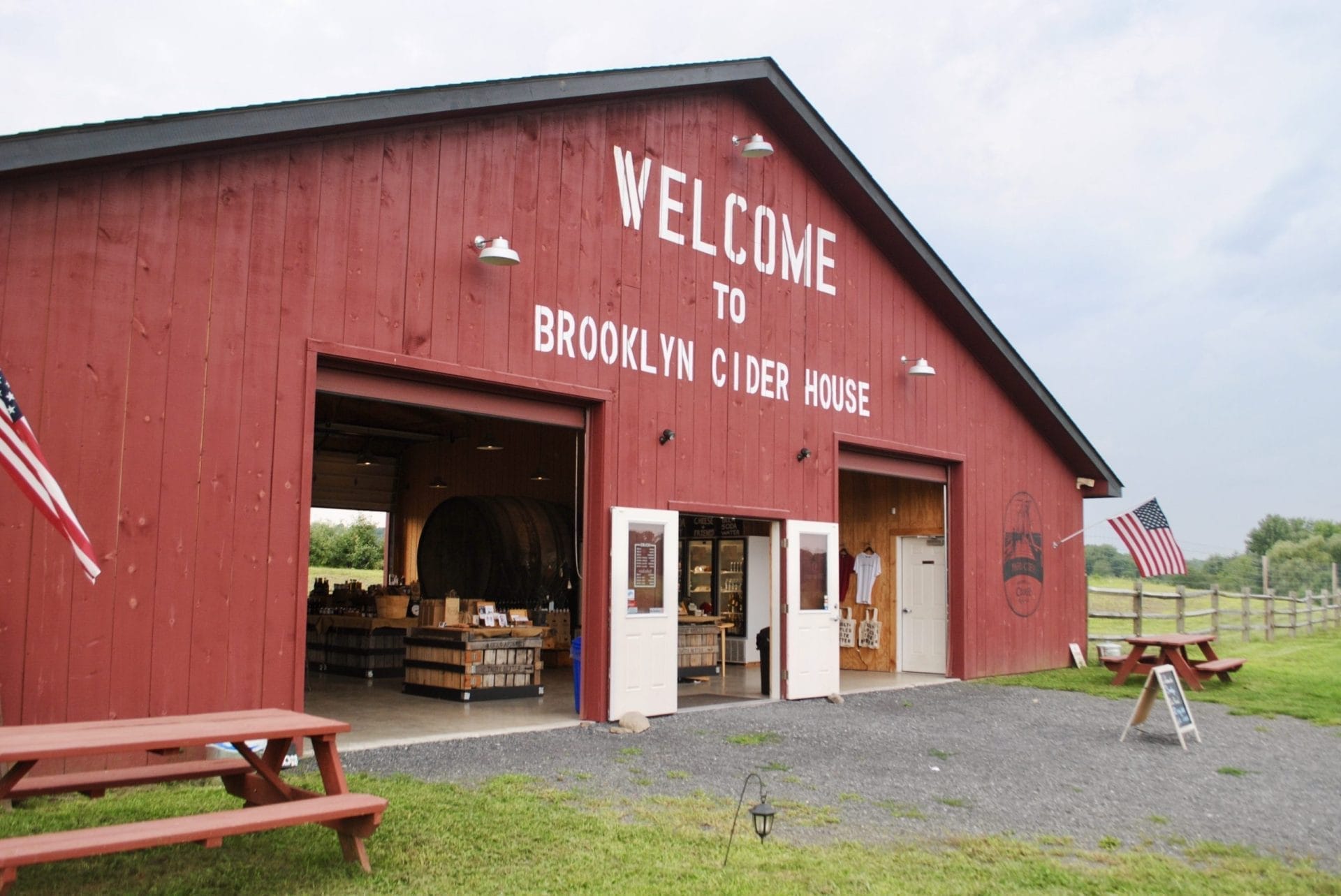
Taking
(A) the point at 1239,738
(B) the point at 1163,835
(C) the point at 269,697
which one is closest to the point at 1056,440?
(A) the point at 1239,738

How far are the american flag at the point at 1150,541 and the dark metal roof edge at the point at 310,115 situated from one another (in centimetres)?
861

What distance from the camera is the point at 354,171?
29.6 ft

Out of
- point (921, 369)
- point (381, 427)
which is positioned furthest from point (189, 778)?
point (381, 427)

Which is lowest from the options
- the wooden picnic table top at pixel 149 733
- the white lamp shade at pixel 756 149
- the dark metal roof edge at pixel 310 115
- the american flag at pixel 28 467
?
the wooden picnic table top at pixel 149 733

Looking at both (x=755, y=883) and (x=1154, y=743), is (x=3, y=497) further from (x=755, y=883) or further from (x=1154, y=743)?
(x=1154, y=743)

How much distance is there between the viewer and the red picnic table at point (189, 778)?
4391mm

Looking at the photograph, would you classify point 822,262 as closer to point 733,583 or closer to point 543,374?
point 543,374

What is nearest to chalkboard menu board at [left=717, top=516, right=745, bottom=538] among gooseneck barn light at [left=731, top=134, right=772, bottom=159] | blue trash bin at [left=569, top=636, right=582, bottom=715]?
blue trash bin at [left=569, top=636, right=582, bottom=715]

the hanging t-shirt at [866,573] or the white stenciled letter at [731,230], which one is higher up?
the white stenciled letter at [731,230]

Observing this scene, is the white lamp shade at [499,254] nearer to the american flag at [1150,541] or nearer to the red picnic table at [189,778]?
the red picnic table at [189,778]

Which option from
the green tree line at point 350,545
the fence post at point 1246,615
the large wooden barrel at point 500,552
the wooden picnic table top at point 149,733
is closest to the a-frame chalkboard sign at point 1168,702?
the wooden picnic table top at point 149,733

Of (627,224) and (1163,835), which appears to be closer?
(1163,835)

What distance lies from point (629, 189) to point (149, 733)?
753 cm

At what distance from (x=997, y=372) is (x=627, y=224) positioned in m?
7.44
